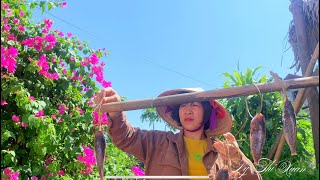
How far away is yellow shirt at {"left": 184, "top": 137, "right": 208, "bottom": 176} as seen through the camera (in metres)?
2.10

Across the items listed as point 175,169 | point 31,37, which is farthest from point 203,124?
point 31,37

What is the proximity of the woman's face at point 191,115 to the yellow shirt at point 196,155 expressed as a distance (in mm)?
76

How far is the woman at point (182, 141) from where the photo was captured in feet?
6.79

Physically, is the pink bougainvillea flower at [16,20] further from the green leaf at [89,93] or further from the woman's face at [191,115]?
the woman's face at [191,115]

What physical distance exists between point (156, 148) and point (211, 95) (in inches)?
25.4

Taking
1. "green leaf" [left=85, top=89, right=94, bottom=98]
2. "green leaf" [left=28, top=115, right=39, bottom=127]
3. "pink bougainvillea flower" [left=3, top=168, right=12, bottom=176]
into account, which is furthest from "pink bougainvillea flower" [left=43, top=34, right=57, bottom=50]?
"pink bougainvillea flower" [left=3, top=168, right=12, bottom=176]

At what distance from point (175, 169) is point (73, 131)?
47.6 inches

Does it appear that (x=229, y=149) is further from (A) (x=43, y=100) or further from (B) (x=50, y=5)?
(B) (x=50, y=5)

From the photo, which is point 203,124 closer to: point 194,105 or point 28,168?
point 194,105

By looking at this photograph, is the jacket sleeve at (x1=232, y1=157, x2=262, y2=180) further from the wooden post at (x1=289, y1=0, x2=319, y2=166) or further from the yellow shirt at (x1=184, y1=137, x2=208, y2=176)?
the wooden post at (x1=289, y1=0, x2=319, y2=166)

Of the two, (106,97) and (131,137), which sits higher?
(106,97)

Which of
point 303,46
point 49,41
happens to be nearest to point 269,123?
point 303,46

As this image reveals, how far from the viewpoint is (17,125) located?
2.75 metres

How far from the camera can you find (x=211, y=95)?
1.66 meters
